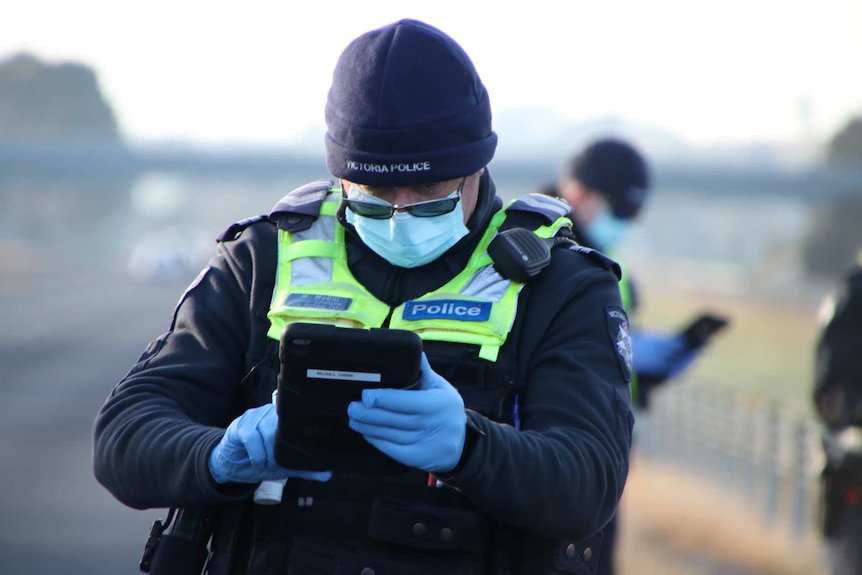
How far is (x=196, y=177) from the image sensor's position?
53.6 meters

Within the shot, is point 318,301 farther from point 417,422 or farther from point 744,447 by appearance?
point 744,447

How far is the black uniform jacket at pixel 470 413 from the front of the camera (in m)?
2.56

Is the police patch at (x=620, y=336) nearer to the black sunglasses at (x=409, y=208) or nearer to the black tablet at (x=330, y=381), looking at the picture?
the black sunglasses at (x=409, y=208)

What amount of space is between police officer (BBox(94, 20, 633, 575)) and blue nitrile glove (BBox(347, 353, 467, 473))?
39mm

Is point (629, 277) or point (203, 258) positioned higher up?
point (629, 277)

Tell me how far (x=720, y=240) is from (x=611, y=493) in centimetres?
11684

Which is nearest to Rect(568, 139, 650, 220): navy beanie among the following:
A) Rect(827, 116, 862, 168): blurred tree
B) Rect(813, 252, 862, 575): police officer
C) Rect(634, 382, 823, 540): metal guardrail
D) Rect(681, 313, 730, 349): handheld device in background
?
Rect(681, 313, 730, 349): handheld device in background

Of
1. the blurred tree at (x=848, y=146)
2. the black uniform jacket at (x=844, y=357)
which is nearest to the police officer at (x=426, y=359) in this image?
the black uniform jacket at (x=844, y=357)

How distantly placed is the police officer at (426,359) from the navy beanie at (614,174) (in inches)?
119

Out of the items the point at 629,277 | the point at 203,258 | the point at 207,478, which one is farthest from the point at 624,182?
the point at 203,258

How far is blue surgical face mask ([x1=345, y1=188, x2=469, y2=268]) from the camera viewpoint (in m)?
2.89

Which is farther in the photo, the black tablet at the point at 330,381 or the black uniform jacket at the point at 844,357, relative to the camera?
the black uniform jacket at the point at 844,357

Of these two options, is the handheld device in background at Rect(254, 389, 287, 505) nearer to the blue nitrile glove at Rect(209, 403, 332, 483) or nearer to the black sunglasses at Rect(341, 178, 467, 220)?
the blue nitrile glove at Rect(209, 403, 332, 483)

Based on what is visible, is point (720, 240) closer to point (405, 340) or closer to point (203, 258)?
point (203, 258)
